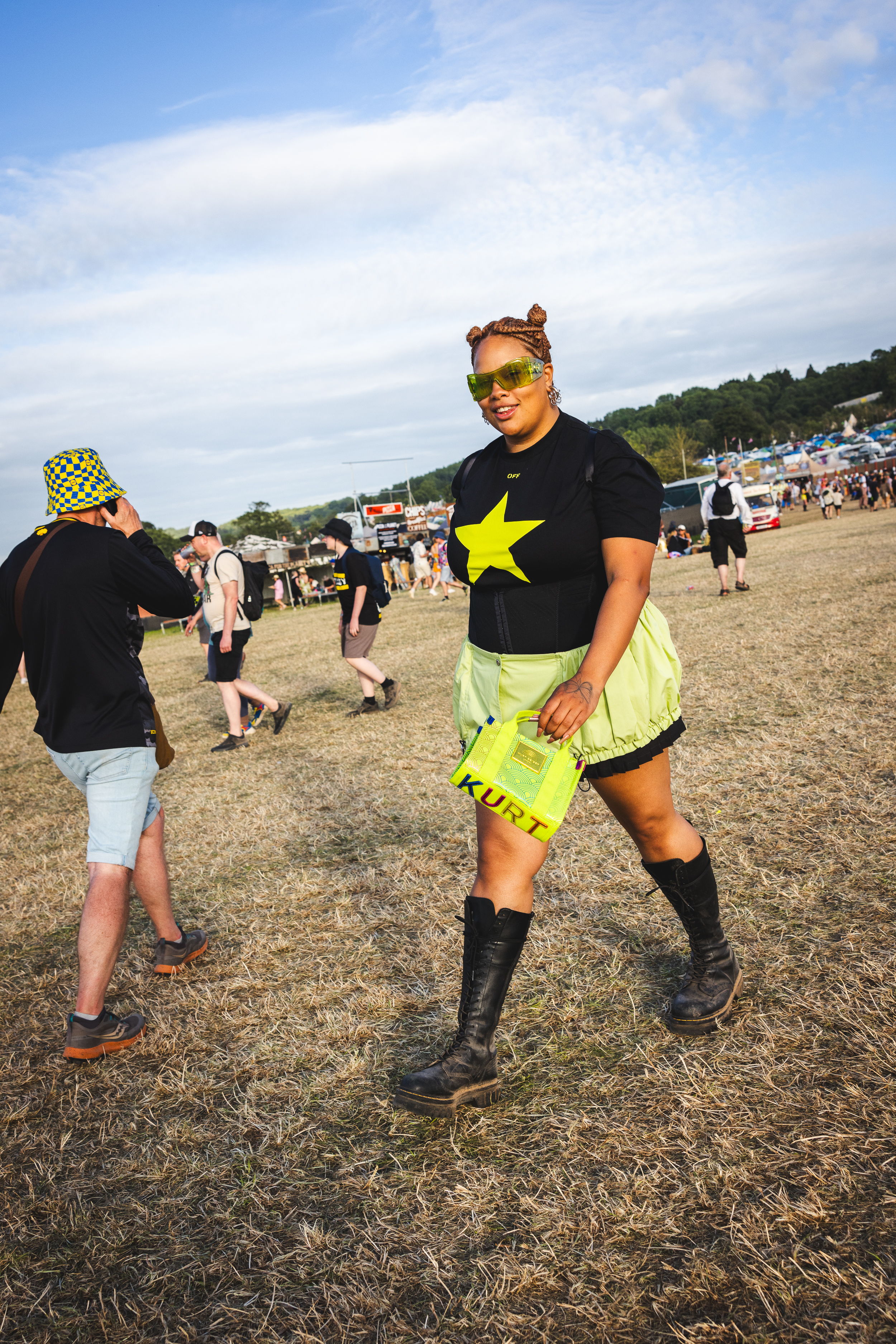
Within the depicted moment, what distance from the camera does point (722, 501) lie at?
12.7 metres

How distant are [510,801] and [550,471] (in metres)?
0.92

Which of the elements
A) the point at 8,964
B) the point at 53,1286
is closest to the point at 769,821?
the point at 53,1286

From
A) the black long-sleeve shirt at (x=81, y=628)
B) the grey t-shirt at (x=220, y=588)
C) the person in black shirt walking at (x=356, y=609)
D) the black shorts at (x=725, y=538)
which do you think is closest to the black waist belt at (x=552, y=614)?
the black long-sleeve shirt at (x=81, y=628)

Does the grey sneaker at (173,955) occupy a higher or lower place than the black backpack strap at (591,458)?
lower

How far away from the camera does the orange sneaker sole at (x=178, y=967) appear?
3793 millimetres

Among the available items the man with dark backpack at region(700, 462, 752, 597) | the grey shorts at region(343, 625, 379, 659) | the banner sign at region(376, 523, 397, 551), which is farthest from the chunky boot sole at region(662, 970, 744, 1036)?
the banner sign at region(376, 523, 397, 551)

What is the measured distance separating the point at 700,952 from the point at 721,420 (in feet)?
485

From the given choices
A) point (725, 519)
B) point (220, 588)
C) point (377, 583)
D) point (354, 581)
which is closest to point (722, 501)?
point (725, 519)

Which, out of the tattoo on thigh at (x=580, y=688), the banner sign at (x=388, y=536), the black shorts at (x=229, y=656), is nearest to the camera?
the tattoo on thigh at (x=580, y=688)

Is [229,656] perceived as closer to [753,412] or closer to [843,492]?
[843,492]

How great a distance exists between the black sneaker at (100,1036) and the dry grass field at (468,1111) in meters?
0.07

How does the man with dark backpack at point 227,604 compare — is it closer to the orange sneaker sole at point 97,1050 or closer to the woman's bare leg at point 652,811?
the orange sneaker sole at point 97,1050

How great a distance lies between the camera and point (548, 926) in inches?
143

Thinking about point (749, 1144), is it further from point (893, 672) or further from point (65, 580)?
point (893, 672)
